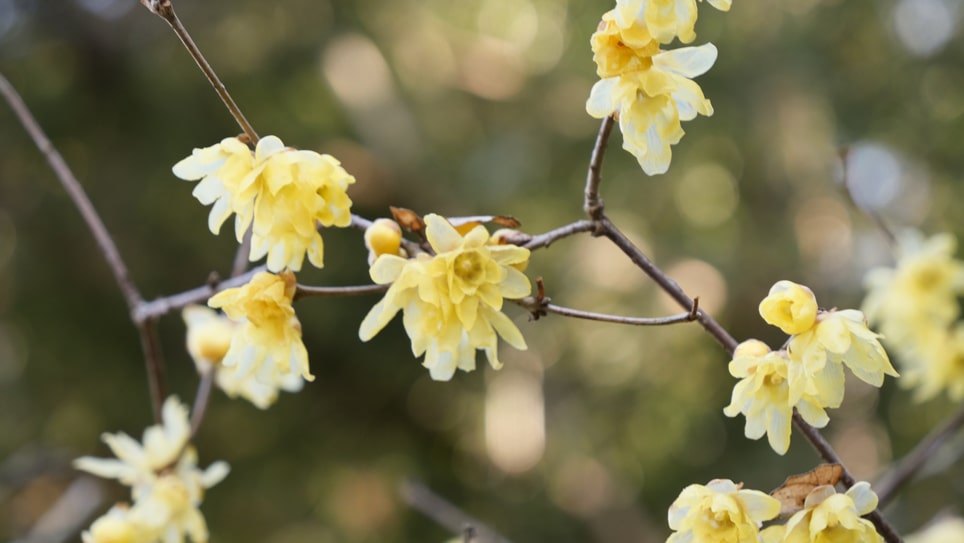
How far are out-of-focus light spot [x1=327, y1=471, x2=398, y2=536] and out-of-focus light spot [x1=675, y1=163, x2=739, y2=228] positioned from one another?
1467 mm

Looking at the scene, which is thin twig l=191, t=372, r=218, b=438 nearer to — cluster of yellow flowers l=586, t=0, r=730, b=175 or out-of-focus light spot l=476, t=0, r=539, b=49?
cluster of yellow flowers l=586, t=0, r=730, b=175

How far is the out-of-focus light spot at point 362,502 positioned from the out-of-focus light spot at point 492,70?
1.45 meters

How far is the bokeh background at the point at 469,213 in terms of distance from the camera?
2.55 meters

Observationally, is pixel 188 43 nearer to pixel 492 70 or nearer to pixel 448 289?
pixel 448 289

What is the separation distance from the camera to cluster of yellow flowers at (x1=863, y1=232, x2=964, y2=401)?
122 centimetres

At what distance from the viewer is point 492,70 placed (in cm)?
322

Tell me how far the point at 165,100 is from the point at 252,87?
0.26 meters

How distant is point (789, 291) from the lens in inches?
21.0

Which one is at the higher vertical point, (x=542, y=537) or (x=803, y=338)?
(x=542, y=537)

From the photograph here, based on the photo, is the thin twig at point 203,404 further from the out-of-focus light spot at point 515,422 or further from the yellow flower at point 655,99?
the out-of-focus light spot at point 515,422

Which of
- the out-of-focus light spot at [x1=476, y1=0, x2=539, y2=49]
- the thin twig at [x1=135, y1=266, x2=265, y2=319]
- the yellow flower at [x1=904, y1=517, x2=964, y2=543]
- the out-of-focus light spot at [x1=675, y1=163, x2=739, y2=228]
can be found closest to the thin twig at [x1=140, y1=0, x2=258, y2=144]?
the thin twig at [x1=135, y1=266, x2=265, y2=319]

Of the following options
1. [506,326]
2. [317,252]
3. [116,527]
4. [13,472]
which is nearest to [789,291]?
[506,326]

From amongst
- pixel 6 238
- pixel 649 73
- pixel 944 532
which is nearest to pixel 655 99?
pixel 649 73

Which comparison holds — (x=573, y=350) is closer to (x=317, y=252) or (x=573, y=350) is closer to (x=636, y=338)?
(x=636, y=338)
